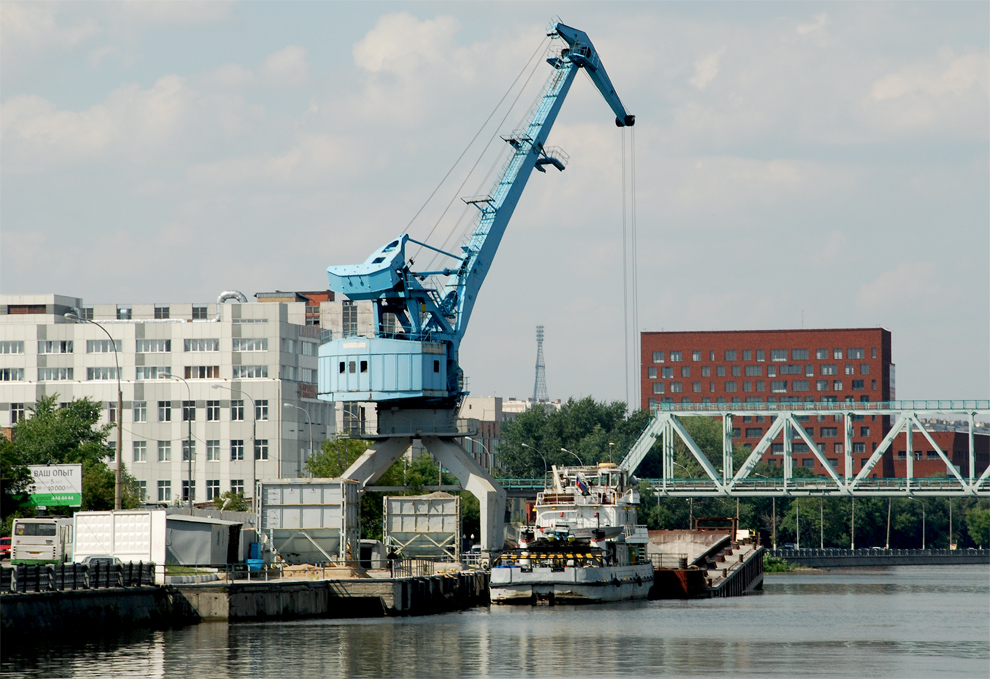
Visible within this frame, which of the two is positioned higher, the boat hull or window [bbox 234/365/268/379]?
window [bbox 234/365/268/379]

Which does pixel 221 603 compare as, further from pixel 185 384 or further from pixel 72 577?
pixel 185 384

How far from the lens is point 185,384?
129 m

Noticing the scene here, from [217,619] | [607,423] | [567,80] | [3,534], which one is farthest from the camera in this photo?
[607,423]

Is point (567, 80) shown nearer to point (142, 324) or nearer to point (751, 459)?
point (751, 459)

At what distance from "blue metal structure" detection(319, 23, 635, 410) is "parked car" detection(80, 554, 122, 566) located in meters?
27.1

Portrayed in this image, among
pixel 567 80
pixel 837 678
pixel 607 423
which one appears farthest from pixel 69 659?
pixel 607 423

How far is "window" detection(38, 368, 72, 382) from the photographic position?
13312 centimetres


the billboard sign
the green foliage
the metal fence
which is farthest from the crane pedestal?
the metal fence

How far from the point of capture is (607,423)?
16312cm

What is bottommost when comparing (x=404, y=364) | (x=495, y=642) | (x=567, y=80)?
(x=495, y=642)

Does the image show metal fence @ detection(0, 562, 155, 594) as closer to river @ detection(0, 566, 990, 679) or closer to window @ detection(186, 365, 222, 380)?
river @ detection(0, 566, 990, 679)

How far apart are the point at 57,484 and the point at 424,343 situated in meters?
23.2

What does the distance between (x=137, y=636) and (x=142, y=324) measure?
8654 cm

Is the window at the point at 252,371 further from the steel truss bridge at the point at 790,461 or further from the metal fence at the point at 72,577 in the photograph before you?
the metal fence at the point at 72,577
